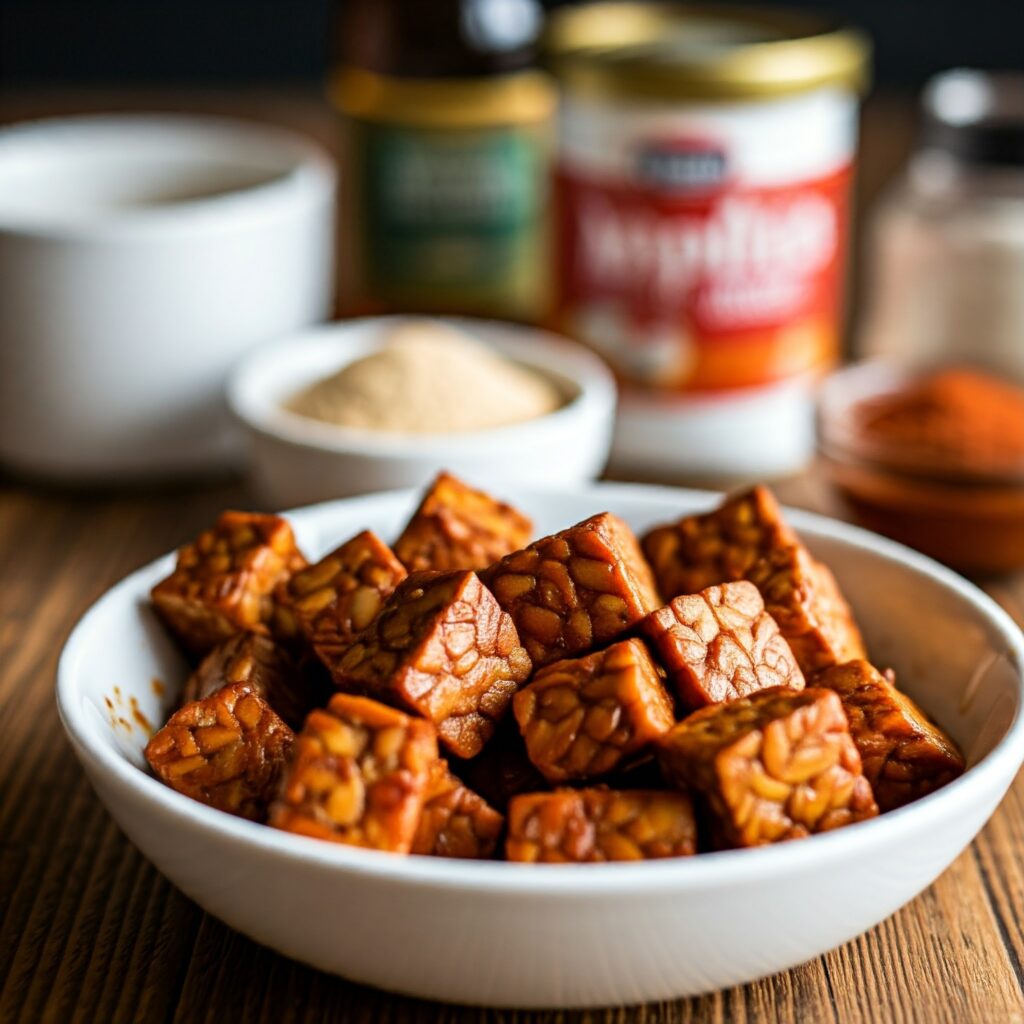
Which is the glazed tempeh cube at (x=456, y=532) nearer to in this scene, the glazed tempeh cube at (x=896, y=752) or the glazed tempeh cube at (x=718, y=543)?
the glazed tempeh cube at (x=718, y=543)

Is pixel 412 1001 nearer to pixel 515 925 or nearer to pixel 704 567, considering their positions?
pixel 515 925

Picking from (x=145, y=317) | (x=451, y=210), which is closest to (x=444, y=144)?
(x=451, y=210)

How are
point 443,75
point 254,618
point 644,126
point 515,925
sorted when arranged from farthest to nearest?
point 443,75 < point 644,126 < point 254,618 < point 515,925

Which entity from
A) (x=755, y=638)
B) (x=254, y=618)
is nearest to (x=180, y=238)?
(x=254, y=618)

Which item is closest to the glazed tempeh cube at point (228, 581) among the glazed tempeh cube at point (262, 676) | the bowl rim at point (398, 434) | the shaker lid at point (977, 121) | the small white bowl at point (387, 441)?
the glazed tempeh cube at point (262, 676)

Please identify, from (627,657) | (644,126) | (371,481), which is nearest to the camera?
(627,657)
